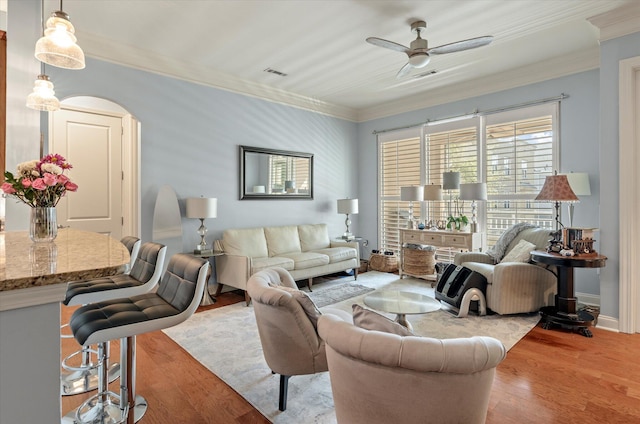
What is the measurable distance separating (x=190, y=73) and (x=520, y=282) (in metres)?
4.69

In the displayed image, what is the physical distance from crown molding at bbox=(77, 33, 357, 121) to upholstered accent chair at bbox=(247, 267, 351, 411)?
3.43 meters

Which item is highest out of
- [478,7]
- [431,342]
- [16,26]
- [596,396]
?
[478,7]

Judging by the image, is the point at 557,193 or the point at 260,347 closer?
the point at 260,347

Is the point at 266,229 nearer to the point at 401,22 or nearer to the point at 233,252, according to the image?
the point at 233,252

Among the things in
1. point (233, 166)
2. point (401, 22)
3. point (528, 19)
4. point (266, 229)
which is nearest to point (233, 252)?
point (266, 229)

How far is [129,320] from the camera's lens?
5.41 feet

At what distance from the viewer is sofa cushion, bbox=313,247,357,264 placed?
511 centimetres

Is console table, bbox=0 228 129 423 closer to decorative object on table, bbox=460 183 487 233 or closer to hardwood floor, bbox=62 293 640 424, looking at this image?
hardwood floor, bbox=62 293 640 424

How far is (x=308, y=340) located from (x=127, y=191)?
13.2 feet

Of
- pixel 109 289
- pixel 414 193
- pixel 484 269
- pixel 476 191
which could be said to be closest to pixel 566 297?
pixel 484 269

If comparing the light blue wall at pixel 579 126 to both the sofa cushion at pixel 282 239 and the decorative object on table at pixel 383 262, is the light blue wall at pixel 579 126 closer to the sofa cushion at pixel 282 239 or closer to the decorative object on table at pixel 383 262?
the decorative object on table at pixel 383 262

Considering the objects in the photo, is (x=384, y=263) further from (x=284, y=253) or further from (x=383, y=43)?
(x=383, y=43)

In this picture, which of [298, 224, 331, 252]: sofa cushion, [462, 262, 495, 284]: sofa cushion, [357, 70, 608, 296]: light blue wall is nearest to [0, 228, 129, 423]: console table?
[462, 262, 495, 284]: sofa cushion

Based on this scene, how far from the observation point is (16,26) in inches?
110
